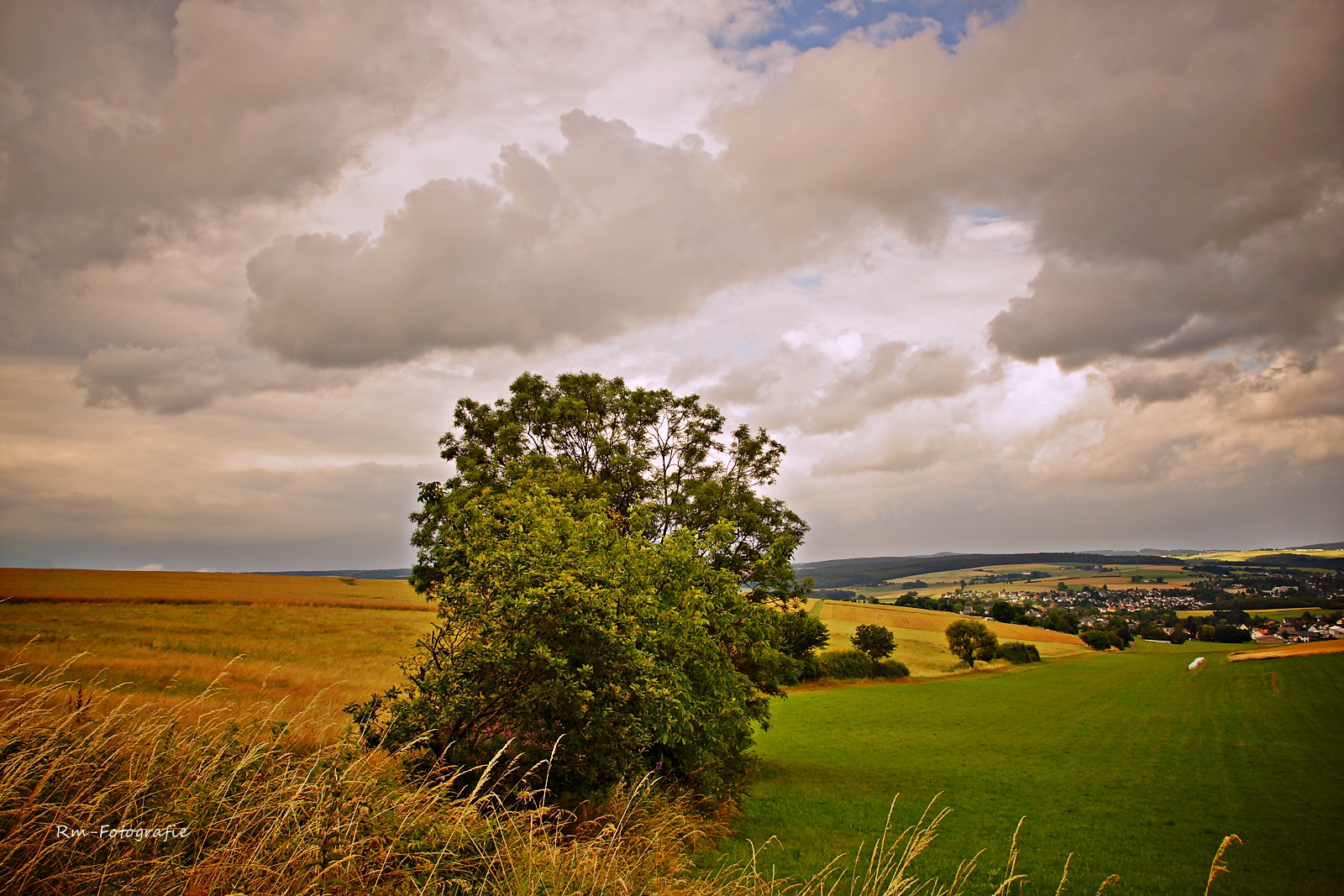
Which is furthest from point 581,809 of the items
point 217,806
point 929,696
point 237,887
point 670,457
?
point 929,696

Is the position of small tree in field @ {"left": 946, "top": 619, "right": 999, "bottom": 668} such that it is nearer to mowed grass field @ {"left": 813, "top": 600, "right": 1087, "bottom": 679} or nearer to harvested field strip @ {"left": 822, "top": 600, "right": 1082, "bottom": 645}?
mowed grass field @ {"left": 813, "top": 600, "right": 1087, "bottom": 679}

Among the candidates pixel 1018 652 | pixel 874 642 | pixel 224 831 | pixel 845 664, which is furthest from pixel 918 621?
pixel 224 831

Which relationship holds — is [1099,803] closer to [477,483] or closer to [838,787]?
[838,787]

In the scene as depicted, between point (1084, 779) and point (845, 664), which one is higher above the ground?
point (1084, 779)

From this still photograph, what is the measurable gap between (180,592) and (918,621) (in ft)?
355

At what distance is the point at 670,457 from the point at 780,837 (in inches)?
622

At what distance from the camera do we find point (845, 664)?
241 feet

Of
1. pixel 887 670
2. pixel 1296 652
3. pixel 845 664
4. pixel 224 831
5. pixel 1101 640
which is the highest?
pixel 224 831

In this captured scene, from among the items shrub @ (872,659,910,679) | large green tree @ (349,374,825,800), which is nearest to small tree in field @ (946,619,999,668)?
shrub @ (872,659,910,679)

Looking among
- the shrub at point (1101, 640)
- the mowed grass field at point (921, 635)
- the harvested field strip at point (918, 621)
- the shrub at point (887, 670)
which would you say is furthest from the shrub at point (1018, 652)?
the shrub at point (1101, 640)

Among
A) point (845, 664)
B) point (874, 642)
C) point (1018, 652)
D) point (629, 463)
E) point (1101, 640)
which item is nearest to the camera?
point (629, 463)

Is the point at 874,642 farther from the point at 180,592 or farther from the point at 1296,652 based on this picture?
the point at 180,592

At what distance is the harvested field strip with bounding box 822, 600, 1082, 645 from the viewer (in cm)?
10562

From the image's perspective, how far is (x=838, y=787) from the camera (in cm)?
2766
